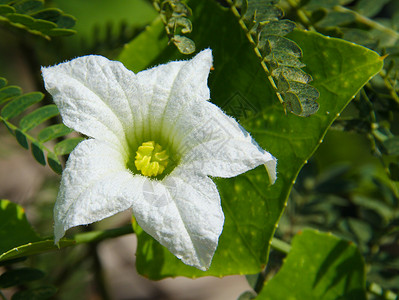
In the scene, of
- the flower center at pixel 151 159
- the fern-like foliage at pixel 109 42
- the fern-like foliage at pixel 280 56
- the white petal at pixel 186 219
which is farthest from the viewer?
the fern-like foliage at pixel 109 42

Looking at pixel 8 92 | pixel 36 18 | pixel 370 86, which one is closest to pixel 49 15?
pixel 36 18

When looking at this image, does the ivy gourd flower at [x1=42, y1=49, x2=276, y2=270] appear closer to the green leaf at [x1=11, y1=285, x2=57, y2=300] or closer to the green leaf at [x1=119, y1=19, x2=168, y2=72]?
the green leaf at [x1=119, y1=19, x2=168, y2=72]

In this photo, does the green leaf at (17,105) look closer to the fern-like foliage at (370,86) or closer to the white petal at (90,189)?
the white petal at (90,189)

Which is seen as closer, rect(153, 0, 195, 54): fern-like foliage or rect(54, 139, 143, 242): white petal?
rect(54, 139, 143, 242): white petal

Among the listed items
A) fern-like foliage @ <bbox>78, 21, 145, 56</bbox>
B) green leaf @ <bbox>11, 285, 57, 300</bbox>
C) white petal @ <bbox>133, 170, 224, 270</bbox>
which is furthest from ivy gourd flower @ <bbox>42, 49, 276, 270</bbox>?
fern-like foliage @ <bbox>78, 21, 145, 56</bbox>

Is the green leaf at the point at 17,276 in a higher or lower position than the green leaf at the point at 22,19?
lower

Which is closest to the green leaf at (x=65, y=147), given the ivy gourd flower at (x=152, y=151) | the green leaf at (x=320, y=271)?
the ivy gourd flower at (x=152, y=151)
